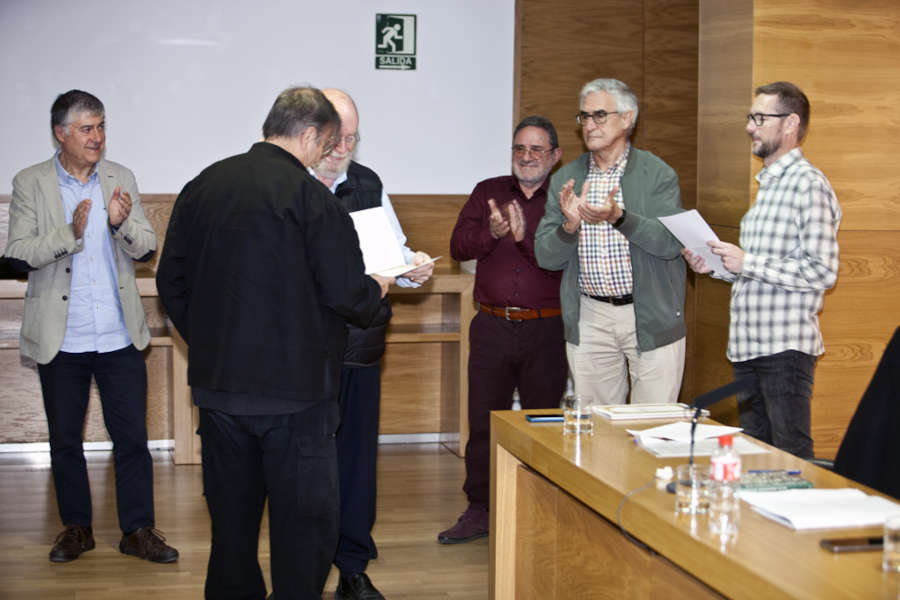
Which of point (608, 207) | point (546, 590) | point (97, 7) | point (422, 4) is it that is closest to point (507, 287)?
point (608, 207)

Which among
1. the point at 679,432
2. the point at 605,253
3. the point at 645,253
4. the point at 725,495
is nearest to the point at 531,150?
the point at 605,253

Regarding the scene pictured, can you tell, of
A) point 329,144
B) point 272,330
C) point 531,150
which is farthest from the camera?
point 531,150

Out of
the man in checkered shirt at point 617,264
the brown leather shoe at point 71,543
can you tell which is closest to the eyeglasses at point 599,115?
the man in checkered shirt at point 617,264

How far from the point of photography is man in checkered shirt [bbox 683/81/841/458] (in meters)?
3.56

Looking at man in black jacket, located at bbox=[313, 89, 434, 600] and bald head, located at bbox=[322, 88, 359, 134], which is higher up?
bald head, located at bbox=[322, 88, 359, 134]

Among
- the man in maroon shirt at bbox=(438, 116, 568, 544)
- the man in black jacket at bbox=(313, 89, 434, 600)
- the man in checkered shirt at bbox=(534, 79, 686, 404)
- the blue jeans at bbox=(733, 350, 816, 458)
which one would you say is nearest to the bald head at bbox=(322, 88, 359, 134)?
the man in black jacket at bbox=(313, 89, 434, 600)

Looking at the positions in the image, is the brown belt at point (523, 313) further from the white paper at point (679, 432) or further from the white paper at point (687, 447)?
the white paper at point (687, 447)

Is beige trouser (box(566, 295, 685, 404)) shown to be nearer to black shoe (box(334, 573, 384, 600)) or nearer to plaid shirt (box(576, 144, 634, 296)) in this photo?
plaid shirt (box(576, 144, 634, 296))

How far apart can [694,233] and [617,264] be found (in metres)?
0.40

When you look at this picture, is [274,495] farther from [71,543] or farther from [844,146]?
[844,146]

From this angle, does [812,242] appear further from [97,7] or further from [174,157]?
[97,7]

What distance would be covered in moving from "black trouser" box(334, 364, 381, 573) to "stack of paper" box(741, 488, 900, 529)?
5.51 feet

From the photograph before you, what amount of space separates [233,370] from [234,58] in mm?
3818

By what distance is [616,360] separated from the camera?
4.02 m
